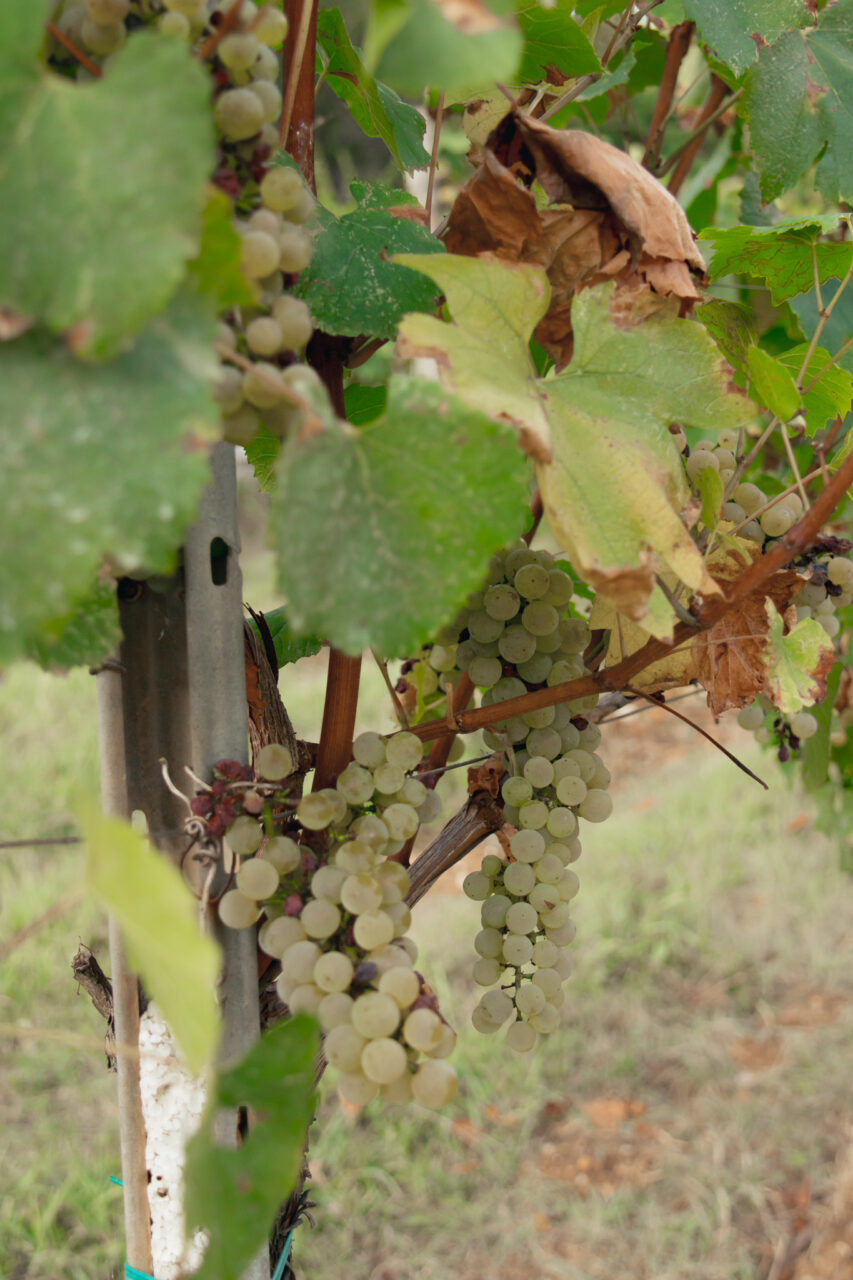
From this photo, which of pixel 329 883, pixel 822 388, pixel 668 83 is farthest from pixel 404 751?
pixel 668 83

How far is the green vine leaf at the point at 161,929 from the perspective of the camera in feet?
0.94

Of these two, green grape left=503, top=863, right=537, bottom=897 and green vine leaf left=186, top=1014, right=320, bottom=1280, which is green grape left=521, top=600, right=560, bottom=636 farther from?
green vine leaf left=186, top=1014, right=320, bottom=1280

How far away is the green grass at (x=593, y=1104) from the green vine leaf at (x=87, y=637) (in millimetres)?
933

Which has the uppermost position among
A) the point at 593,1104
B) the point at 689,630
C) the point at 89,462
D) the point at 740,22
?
the point at 740,22

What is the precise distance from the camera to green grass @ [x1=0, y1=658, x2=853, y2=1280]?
1.66m

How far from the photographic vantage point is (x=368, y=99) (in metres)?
0.63

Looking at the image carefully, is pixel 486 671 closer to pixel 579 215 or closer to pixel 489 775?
pixel 489 775

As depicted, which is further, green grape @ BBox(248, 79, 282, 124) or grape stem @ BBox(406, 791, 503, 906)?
grape stem @ BBox(406, 791, 503, 906)

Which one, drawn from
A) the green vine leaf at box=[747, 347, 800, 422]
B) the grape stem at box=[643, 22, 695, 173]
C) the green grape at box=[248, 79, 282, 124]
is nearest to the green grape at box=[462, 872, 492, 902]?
the green vine leaf at box=[747, 347, 800, 422]

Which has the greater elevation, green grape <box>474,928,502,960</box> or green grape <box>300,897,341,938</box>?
green grape <box>300,897,341,938</box>

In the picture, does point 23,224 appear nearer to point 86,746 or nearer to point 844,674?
point 844,674

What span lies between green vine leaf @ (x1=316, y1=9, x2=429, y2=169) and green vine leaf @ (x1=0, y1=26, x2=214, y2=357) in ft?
1.18

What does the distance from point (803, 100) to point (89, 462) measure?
628mm

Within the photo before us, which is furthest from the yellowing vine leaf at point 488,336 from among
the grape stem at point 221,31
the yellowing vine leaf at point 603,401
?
the grape stem at point 221,31
